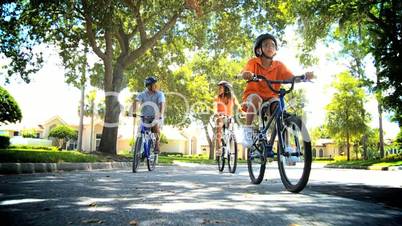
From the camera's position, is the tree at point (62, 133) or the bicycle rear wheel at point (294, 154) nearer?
the bicycle rear wheel at point (294, 154)

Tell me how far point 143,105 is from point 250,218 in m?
7.49

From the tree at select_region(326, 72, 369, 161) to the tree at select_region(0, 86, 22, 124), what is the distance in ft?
91.7

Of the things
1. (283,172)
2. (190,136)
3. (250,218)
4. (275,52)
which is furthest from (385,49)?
(190,136)

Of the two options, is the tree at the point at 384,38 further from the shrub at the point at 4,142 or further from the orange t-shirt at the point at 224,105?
the shrub at the point at 4,142

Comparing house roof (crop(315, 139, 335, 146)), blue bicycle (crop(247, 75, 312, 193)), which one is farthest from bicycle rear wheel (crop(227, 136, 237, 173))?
house roof (crop(315, 139, 335, 146))

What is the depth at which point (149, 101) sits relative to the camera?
1038cm

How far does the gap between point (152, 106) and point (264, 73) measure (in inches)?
183

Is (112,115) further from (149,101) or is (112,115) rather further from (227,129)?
(227,129)

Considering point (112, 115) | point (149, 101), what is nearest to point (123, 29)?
point (112, 115)

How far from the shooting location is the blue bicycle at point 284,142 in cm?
497

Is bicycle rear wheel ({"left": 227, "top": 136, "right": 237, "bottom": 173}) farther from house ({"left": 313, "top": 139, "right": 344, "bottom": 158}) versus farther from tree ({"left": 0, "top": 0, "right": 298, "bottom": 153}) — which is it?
house ({"left": 313, "top": 139, "right": 344, "bottom": 158})

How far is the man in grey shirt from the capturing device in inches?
406

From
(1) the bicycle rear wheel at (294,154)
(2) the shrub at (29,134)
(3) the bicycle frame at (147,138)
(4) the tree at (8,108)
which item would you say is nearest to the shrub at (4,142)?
(4) the tree at (8,108)

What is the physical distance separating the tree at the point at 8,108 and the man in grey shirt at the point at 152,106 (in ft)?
37.4
